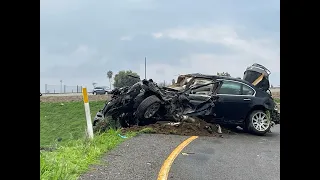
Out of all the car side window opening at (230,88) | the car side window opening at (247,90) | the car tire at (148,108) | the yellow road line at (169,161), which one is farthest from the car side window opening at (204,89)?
the yellow road line at (169,161)

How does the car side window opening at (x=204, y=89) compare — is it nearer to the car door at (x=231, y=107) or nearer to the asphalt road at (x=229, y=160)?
the car door at (x=231, y=107)

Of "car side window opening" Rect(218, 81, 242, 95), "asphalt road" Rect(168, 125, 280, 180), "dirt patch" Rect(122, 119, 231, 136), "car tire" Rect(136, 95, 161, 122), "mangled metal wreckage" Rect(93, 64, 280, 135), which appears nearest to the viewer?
"asphalt road" Rect(168, 125, 280, 180)

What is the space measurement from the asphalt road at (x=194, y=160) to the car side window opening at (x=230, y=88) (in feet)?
5.81

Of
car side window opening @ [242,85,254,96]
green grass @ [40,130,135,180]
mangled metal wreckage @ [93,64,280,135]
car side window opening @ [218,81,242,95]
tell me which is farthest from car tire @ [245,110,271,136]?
green grass @ [40,130,135,180]

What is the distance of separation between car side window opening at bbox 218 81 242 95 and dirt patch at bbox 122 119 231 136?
3.37 feet

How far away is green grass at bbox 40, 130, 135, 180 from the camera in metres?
4.46

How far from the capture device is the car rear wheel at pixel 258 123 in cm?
1045

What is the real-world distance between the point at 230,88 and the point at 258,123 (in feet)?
3.89

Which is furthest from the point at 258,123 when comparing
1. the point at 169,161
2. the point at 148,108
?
the point at 169,161

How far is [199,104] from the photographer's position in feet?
34.7

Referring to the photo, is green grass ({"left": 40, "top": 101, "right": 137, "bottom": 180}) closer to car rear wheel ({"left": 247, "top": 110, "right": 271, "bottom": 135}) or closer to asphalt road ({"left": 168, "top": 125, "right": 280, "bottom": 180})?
asphalt road ({"left": 168, "top": 125, "right": 280, "bottom": 180})

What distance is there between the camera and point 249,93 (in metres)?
10.8

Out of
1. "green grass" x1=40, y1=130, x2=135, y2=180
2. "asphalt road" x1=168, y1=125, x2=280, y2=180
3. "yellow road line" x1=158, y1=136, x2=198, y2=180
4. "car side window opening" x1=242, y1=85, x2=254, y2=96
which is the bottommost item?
"asphalt road" x1=168, y1=125, x2=280, y2=180
